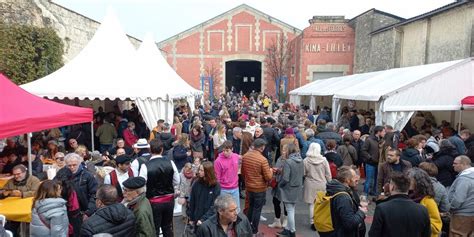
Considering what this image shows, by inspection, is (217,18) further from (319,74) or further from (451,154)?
(451,154)

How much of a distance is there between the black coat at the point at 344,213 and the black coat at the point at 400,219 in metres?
0.33

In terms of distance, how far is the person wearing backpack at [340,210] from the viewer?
142 inches

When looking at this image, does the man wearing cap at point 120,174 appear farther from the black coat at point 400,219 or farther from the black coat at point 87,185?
the black coat at point 400,219

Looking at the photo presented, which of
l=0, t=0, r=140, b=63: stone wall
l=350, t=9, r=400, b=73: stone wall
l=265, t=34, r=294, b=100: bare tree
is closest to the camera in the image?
l=0, t=0, r=140, b=63: stone wall

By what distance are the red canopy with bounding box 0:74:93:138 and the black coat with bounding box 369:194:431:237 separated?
4.23m

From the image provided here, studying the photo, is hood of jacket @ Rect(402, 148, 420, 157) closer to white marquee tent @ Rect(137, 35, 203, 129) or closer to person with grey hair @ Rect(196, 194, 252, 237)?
person with grey hair @ Rect(196, 194, 252, 237)

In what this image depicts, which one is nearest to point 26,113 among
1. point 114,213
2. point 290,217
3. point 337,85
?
point 114,213

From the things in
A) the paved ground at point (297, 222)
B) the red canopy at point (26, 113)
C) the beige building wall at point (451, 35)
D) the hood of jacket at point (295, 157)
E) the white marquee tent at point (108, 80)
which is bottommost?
the paved ground at point (297, 222)

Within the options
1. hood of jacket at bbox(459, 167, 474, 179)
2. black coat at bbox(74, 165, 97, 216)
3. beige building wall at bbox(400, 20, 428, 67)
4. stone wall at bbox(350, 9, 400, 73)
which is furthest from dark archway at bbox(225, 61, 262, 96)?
hood of jacket at bbox(459, 167, 474, 179)

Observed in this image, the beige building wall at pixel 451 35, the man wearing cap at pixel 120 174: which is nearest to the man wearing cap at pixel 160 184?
the man wearing cap at pixel 120 174

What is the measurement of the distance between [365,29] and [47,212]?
22.8m

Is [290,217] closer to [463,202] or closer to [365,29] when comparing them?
[463,202]

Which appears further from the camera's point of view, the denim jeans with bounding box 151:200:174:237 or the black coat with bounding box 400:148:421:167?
the black coat with bounding box 400:148:421:167

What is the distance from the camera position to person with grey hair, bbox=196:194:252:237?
2982 mm
